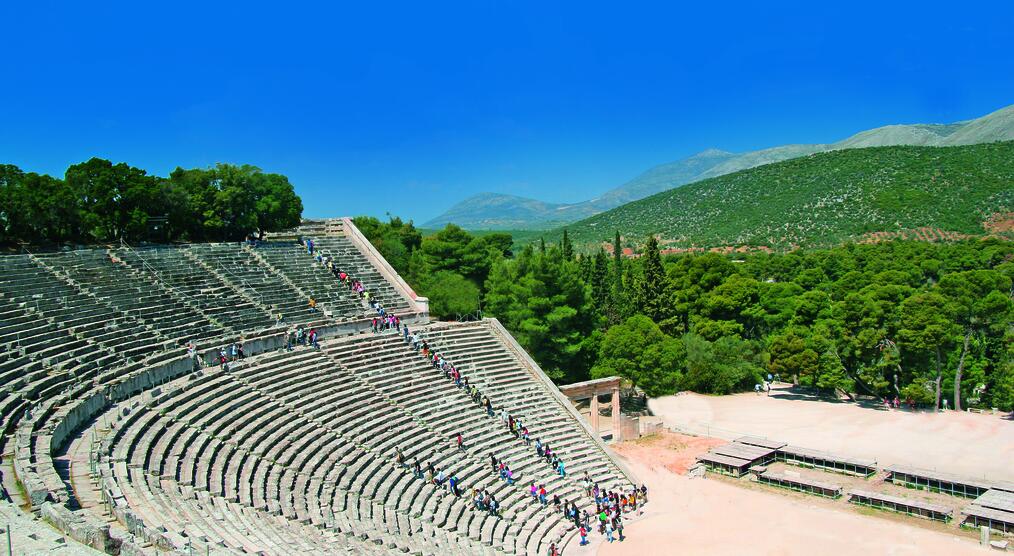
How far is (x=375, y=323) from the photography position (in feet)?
105

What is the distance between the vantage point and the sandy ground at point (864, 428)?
Result: 2996 centimetres

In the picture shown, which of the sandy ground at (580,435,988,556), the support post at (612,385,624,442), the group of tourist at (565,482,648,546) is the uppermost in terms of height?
the support post at (612,385,624,442)

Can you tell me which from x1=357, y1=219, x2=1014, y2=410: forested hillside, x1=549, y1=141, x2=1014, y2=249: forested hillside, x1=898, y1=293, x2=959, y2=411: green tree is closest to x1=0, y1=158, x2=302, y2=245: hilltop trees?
x1=357, y1=219, x2=1014, y2=410: forested hillside

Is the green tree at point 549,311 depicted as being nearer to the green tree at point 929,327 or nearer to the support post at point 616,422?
the support post at point 616,422

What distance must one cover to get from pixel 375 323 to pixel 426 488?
11.3 metres

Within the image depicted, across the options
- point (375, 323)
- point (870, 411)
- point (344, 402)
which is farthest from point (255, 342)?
point (870, 411)

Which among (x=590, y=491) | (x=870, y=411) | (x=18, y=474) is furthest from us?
(x=870, y=411)

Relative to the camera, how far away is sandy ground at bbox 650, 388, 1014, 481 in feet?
98.3

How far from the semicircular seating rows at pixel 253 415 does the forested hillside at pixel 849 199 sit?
9256 centimetres

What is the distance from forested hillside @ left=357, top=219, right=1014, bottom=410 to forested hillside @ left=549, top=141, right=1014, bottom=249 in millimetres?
67961

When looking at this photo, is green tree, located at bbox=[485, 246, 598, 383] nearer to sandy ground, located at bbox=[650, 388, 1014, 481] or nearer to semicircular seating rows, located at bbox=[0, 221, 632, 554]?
semicircular seating rows, located at bbox=[0, 221, 632, 554]

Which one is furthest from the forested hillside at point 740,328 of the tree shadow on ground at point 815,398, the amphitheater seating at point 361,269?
the amphitheater seating at point 361,269

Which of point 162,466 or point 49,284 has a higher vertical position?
point 49,284

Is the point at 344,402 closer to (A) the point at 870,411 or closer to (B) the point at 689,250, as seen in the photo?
(A) the point at 870,411
